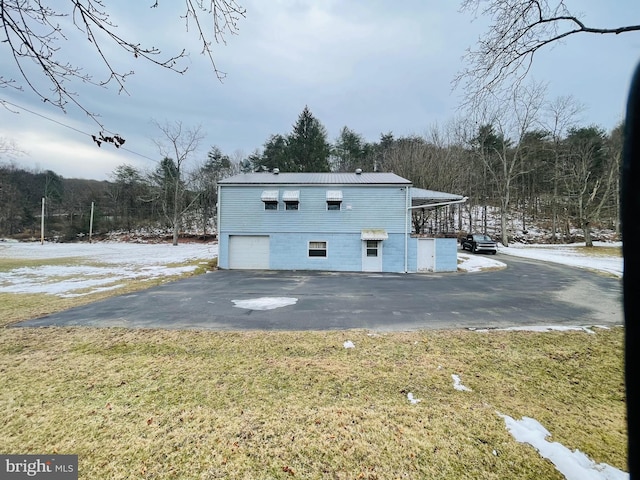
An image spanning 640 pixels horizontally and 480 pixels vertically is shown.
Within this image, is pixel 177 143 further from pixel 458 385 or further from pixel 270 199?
pixel 458 385

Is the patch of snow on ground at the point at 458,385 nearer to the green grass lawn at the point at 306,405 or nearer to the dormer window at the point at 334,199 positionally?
the green grass lawn at the point at 306,405

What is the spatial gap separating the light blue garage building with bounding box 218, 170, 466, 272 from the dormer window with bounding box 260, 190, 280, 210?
5cm

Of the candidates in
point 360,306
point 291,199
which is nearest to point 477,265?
point 291,199

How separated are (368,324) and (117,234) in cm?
4280

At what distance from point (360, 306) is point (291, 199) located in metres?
9.06

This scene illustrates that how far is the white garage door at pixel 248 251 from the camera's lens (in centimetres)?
1507

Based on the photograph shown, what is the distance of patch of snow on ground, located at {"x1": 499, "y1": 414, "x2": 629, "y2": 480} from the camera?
2107mm

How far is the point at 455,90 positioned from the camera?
571cm

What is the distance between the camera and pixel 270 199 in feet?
48.5

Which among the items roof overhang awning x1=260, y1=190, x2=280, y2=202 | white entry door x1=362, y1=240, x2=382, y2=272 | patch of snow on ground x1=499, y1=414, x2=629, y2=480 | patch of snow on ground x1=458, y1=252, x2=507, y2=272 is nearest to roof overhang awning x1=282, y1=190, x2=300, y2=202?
roof overhang awning x1=260, y1=190, x2=280, y2=202

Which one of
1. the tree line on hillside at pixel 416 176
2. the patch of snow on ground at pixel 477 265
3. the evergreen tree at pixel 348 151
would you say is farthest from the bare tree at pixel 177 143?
the patch of snow on ground at pixel 477 265

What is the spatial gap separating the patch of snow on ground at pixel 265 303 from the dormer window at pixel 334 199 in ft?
25.8

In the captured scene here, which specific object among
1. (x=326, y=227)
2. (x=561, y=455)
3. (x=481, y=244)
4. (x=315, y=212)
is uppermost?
(x=315, y=212)

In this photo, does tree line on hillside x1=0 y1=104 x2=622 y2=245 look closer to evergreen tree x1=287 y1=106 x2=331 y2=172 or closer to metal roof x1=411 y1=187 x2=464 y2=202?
evergreen tree x1=287 y1=106 x2=331 y2=172
